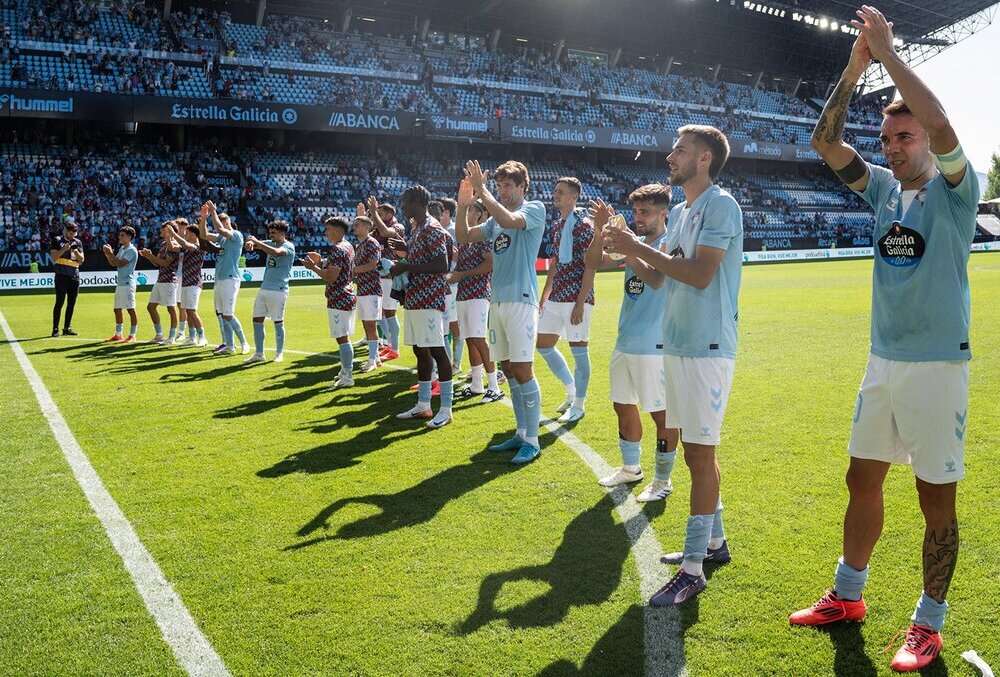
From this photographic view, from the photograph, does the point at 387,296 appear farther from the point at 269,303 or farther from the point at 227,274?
the point at 227,274

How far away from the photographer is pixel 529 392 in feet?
19.7

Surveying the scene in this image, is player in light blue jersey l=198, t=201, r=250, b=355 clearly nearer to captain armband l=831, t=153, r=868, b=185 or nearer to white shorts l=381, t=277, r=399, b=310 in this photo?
white shorts l=381, t=277, r=399, b=310

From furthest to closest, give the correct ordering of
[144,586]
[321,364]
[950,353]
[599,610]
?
[321,364] → [144,586] → [599,610] → [950,353]

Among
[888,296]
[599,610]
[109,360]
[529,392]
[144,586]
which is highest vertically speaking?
[888,296]

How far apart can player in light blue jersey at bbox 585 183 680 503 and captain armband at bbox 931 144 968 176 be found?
2.04m

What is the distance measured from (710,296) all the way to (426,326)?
165 inches

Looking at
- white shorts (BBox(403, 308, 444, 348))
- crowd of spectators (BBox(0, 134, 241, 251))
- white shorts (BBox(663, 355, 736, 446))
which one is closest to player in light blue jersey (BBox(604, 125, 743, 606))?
white shorts (BBox(663, 355, 736, 446))

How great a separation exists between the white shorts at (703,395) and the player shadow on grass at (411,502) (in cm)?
194

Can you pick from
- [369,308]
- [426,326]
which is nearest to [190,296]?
[369,308]

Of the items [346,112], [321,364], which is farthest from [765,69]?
[321,364]

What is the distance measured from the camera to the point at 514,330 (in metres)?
6.04

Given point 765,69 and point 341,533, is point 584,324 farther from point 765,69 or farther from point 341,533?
point 765,69

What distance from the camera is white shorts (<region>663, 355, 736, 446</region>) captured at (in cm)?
350

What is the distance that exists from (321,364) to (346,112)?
28226 mm
